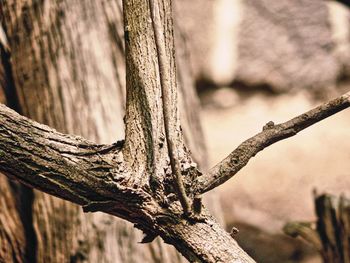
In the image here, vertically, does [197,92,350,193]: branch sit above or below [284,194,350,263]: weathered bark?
below

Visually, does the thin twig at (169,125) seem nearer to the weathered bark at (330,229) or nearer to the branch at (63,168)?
the branch at (63,168)

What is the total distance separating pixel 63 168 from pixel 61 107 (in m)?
0.60

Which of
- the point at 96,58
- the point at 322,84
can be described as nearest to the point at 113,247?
the point at 96,58

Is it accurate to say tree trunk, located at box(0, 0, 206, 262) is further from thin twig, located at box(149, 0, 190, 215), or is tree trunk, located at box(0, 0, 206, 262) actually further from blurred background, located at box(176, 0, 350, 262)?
blurred background, located at box(176, 0, 350, 262)

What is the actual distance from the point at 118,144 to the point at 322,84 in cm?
185

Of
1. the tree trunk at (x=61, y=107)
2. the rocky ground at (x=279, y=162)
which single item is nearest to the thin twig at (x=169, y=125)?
the tree trunk at (x=61, y=107)

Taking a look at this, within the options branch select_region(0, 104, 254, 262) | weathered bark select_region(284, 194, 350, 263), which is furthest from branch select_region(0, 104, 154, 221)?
weathered bark select_region(284, 194, 350, 263)

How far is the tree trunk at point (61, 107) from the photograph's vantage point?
1532 mm

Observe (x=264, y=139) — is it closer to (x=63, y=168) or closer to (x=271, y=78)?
(x=63, y=168)

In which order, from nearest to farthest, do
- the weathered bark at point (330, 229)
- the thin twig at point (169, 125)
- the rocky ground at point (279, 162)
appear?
the thin twig at point (169, 125) → the weathered bark at point (330, 229) → the rocky ground at point (279, 162)

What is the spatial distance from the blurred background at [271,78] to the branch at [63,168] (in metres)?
1.62

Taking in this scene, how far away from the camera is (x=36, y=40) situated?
1.54 metres

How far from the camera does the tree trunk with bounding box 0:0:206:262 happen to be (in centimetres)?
153

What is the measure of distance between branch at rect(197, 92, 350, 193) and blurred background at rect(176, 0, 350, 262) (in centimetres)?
159
